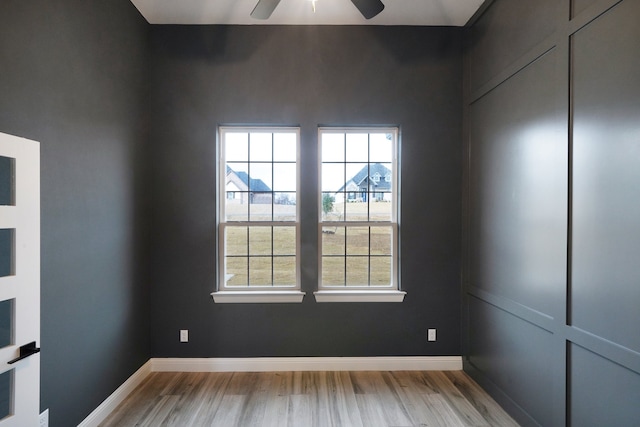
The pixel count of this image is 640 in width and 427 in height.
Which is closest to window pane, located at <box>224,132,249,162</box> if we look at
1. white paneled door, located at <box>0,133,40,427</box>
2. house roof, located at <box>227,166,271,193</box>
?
house roof, located at <box>227,166,271,193</box>

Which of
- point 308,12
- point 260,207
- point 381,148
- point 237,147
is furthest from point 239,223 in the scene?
point 308,12

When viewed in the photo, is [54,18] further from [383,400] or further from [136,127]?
[383,400]

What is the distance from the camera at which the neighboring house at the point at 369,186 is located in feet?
10.3

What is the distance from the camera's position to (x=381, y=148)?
10.4 feet

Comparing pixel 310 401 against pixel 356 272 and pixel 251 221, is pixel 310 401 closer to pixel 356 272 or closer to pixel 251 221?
pixel 356 272

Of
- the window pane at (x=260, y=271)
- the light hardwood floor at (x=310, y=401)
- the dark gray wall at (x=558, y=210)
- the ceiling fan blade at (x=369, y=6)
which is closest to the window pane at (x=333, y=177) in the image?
the window pane at (x=260, y=271)

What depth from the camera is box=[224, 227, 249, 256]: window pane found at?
3.12 metres

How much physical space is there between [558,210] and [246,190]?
251 cm

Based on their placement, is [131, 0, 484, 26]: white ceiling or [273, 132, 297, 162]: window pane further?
[273, 132, 297, 162]: window pane

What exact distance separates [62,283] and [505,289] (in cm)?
304

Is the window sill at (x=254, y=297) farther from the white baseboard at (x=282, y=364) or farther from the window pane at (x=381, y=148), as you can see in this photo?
the window pane at (x=381, y=148)

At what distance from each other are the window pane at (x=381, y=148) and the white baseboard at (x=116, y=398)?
2.89 metres

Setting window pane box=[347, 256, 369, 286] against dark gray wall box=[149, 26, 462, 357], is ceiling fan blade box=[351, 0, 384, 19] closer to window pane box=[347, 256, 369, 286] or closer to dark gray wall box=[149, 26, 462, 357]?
dark gray wall box=[149, 26, 462, 357]

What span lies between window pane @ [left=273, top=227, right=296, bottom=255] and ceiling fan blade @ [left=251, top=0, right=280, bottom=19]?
1.80 m
